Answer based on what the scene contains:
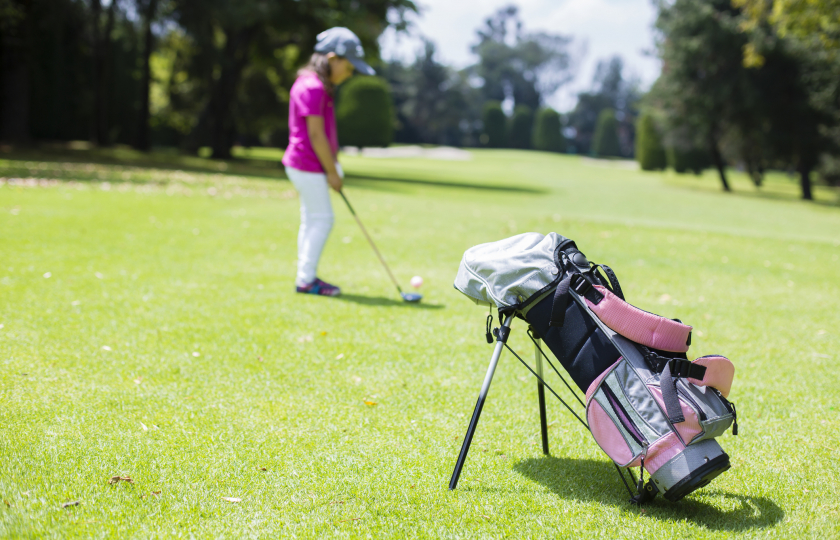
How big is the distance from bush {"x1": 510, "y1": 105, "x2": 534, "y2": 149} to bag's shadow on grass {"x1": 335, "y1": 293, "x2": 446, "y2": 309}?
71.7 meters

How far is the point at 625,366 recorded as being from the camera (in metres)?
2.50

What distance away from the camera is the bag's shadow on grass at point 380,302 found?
580 cm

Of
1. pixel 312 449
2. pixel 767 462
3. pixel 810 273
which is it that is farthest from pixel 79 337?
pixel 810 273

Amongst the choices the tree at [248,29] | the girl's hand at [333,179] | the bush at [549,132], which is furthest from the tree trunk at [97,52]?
the bush at [549,132]

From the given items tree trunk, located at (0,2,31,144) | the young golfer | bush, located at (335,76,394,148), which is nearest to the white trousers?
the young golfer

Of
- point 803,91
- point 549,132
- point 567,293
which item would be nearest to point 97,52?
point 567,293

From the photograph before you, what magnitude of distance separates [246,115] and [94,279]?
2837 centimetres

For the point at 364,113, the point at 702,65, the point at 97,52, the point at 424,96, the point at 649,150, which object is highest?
the point at 424,96

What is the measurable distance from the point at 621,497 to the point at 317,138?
3775 mm

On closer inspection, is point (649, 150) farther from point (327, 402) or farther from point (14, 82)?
point (327, 402)

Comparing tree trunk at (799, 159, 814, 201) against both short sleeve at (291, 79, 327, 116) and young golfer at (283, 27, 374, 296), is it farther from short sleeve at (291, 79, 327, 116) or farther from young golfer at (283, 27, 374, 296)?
short sleeve at (291, 79, 327, 116)

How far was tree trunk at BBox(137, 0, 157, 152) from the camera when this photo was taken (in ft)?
73.9

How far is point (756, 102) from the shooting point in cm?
2762

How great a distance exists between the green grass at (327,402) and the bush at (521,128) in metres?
68.7
